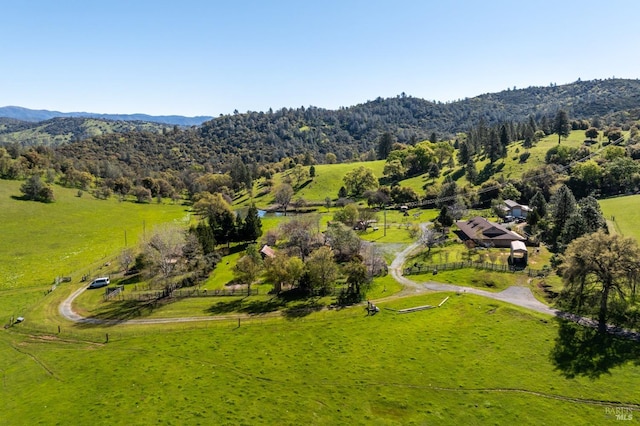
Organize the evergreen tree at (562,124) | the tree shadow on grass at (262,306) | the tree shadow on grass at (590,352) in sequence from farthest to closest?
1. the evergreen tree at (562,124)
2. the tree shadow on grass at (262,306)
3. the tree shadow on grass at (590,352)

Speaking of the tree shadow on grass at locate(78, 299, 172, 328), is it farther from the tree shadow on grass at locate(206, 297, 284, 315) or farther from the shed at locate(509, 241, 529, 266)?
the shed at locate(509, 241, 529, 266)

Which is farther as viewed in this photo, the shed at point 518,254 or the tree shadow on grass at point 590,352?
the shed at point 518,254

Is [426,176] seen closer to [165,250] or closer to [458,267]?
[458,267]

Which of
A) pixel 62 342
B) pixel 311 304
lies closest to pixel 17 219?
pixel 62 342

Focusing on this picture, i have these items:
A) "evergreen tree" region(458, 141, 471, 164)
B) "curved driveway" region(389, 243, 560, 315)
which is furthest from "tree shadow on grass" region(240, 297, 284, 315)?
"evergreen tree" region(458, 141, 471, 164)

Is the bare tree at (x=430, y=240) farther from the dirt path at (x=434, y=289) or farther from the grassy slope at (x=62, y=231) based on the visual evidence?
the grassy slope at (x=62, y=231)

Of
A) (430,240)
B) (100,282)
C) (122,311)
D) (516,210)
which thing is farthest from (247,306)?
(516,210)

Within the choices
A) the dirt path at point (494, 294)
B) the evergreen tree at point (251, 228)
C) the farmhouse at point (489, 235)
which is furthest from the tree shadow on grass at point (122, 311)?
the farmhouse at point (489, 235)
